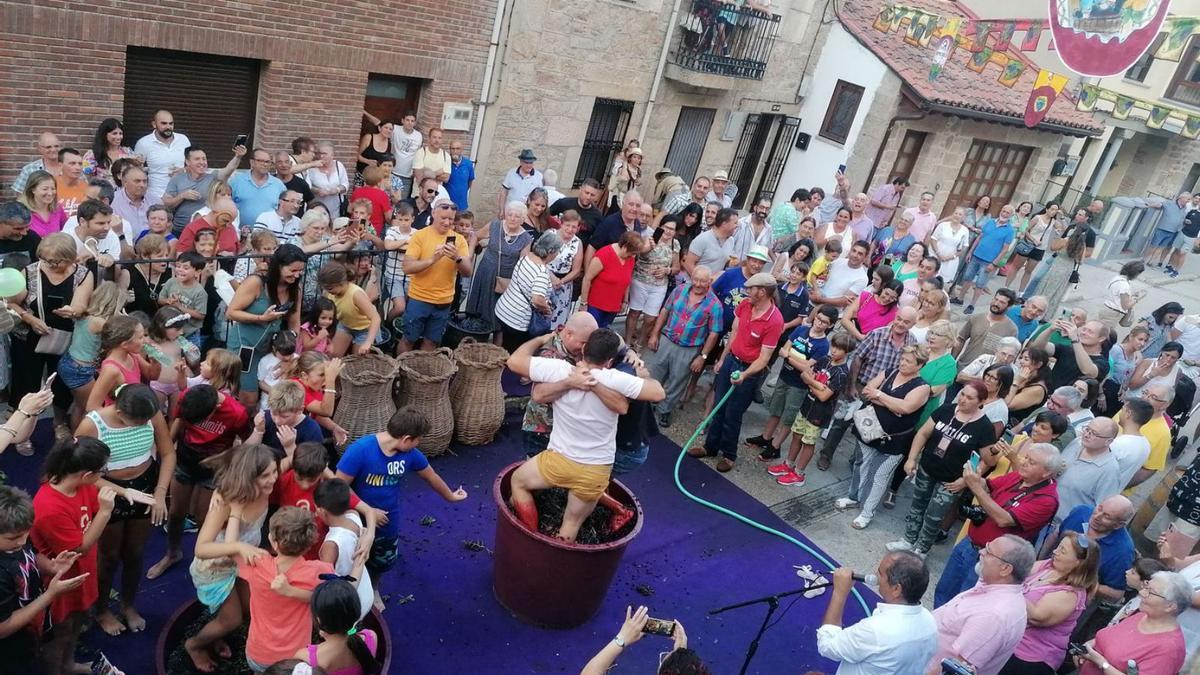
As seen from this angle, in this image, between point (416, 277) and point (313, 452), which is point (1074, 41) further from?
point (313, 452)

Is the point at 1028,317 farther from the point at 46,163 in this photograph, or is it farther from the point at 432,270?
the point at 46,163

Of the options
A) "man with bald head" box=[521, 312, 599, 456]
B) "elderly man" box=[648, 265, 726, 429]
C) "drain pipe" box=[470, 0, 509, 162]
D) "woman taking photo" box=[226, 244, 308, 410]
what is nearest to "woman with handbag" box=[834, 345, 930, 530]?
"elderly man" box=[648, 265, 726, 429]

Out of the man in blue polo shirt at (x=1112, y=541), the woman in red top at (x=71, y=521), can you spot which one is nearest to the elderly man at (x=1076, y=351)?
the man in blue polo shirt at (x=1112, y=541)

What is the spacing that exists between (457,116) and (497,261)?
3.46 meters

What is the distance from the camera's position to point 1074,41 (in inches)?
446

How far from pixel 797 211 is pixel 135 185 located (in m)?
7.97

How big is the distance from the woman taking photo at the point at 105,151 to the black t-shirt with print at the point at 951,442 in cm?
711

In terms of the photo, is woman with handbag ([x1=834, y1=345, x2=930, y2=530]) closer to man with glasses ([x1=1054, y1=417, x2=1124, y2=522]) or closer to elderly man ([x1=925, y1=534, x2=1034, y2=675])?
man with glasses ([x1=1054, y1=417, x2=1124, y2=522])

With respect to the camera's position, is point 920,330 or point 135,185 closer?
point 135,185

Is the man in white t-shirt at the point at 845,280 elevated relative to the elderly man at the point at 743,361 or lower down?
elevated

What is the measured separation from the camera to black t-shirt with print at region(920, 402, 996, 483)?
250 inches

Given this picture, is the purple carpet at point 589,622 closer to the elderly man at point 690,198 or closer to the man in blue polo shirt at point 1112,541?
the man in blue polo shirt at point 1112,541

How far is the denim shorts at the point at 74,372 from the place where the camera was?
5.29 metres

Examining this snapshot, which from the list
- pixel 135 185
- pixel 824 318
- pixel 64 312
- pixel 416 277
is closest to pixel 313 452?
pixel 64 312
